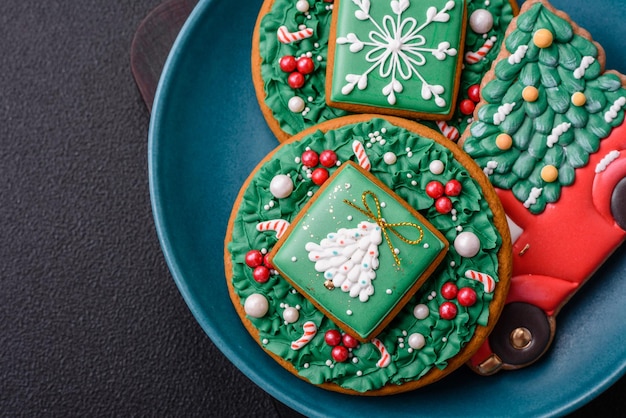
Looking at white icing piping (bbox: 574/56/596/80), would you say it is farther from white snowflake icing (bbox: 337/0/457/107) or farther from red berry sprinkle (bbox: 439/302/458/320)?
red berry sprinkle (bbox: 439/302/458/320)

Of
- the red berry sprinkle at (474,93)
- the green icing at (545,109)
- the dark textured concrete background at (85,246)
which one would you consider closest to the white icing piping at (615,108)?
the green icing at (545,109)

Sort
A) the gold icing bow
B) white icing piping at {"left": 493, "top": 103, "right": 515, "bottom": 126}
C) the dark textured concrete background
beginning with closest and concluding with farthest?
the gold icing bow → white icing piping at {"left": 493, "top": 103, "right": 515, "bottom": 126} → the dark textured concrete background

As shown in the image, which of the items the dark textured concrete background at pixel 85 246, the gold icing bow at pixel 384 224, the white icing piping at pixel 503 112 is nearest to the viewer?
the gold icing bow at pixel 384 224

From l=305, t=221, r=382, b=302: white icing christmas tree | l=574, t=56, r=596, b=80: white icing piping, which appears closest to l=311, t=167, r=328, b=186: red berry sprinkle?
l=305, t=221, r=382, b=302: white icing christmas tree

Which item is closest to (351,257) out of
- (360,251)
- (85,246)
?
(360,251)

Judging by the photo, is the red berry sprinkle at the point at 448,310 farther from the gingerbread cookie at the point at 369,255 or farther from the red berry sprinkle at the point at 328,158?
the red berry sprinkle at the point at 328,158
